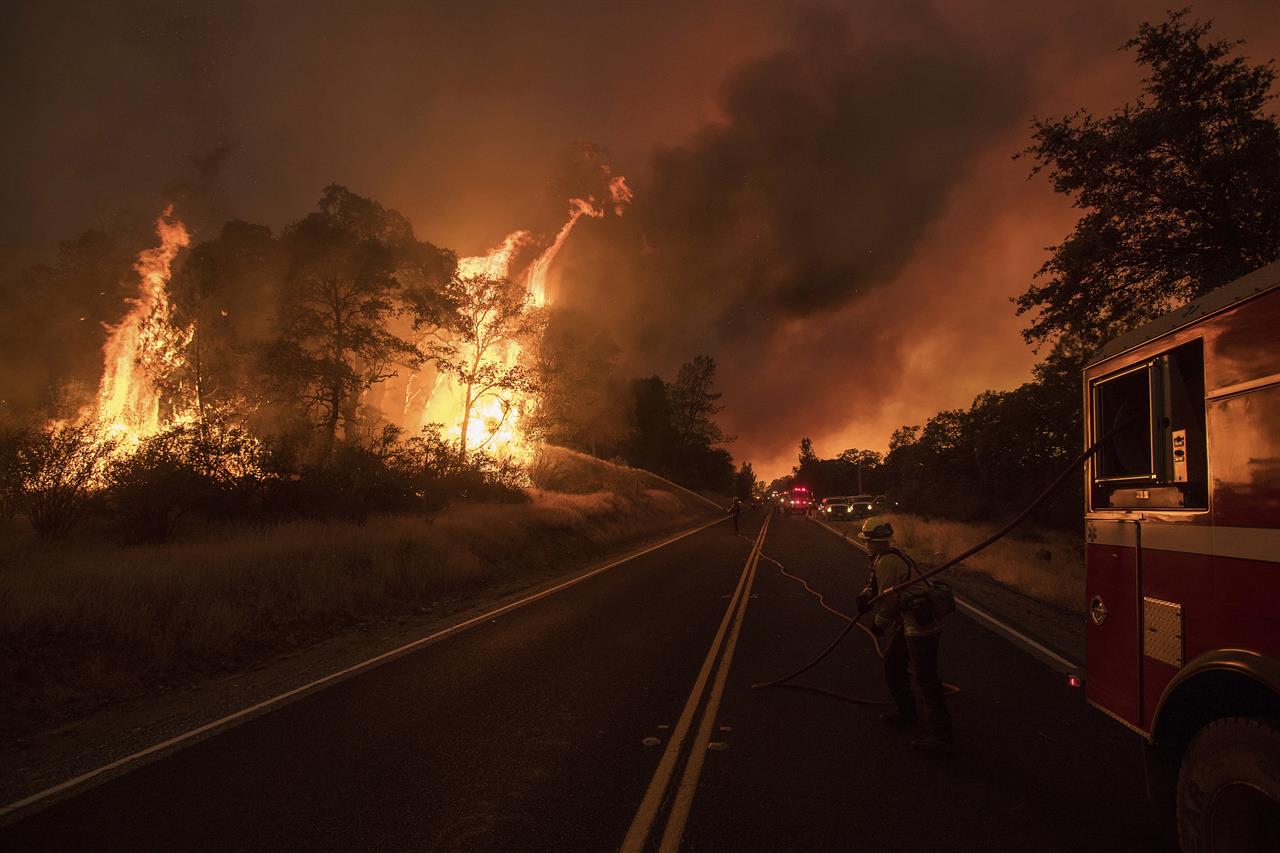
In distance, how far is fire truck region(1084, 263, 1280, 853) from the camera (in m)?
2.78

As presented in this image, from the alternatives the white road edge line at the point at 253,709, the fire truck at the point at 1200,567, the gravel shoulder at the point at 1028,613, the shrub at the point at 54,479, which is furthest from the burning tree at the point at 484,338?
the fire truck at the point at 1200,567

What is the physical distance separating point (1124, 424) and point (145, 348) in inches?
1301

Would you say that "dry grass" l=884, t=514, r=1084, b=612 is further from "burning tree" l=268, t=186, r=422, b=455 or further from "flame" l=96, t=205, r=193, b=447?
"flame" l=96, t=205, r=193, b=447

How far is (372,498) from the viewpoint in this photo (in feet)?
72.0

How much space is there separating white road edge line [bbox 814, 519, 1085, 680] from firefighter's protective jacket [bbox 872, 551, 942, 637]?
1997 mm

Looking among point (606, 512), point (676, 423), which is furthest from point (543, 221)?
point (676, 423)

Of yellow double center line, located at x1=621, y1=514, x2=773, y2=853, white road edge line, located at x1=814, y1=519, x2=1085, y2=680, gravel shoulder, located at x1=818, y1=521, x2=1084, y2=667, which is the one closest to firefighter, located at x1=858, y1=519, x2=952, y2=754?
yellow double center line, located at x1=621, y1=514, x2=773, y2=853

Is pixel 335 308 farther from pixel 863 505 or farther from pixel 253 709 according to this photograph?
pixel 863 505

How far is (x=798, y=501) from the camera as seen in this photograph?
6569 centimetres

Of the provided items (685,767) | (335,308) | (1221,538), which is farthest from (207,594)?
(335,308)

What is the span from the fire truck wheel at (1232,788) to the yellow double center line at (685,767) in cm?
251

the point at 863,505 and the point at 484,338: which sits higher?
the point at 484,338

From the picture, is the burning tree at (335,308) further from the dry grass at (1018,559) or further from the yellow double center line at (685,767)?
the yellow double center line at (685,767)

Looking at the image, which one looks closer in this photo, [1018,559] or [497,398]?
[1018,559]
